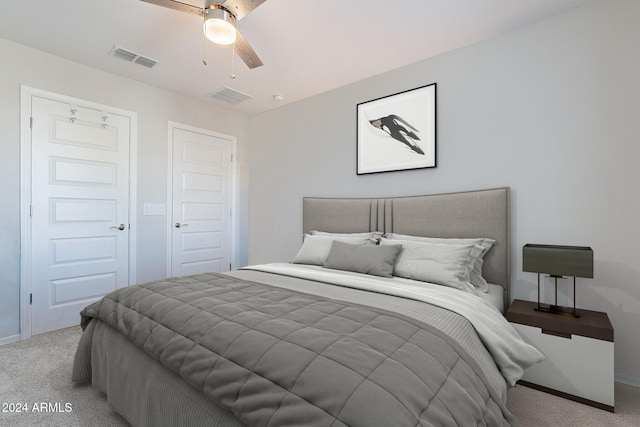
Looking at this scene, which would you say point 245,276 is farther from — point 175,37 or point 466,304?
point 175,37

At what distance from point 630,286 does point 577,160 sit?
90 cm

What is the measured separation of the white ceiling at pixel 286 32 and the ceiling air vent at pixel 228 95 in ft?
1.07

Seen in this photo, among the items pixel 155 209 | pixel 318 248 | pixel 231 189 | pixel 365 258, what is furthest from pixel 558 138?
pixel 155 209

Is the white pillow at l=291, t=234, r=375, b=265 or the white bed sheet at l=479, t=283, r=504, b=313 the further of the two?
the white pillow at l=291, t=234, r=375, b=265

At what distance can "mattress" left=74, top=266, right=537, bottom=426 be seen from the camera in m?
1.23

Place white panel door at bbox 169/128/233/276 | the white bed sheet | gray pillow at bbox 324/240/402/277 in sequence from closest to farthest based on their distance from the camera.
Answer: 1. the white bed sheet
2. gray pillow at bbox 324/240/402/277
3. white panel door at bbox 169/128/233/276

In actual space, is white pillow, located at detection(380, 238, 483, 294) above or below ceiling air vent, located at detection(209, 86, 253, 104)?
below

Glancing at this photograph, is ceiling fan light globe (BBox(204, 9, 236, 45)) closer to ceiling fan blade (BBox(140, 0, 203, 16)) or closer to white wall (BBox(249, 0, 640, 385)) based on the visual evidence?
ceiling fan blade (BBox(140, 0, 203, 16))

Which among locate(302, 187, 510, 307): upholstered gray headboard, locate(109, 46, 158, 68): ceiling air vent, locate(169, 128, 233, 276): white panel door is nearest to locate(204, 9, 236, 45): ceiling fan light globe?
locate(109, 46, 158, 68): ceiling air vent

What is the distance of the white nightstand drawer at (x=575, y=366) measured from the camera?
68.2 inches

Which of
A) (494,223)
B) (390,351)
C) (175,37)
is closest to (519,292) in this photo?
(494,223)

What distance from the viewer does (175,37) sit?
A: 2.62 m

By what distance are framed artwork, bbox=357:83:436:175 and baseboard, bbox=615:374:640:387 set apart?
198 centimetres

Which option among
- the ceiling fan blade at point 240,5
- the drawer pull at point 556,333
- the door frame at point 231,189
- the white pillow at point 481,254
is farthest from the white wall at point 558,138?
the door frame at point 231,189
